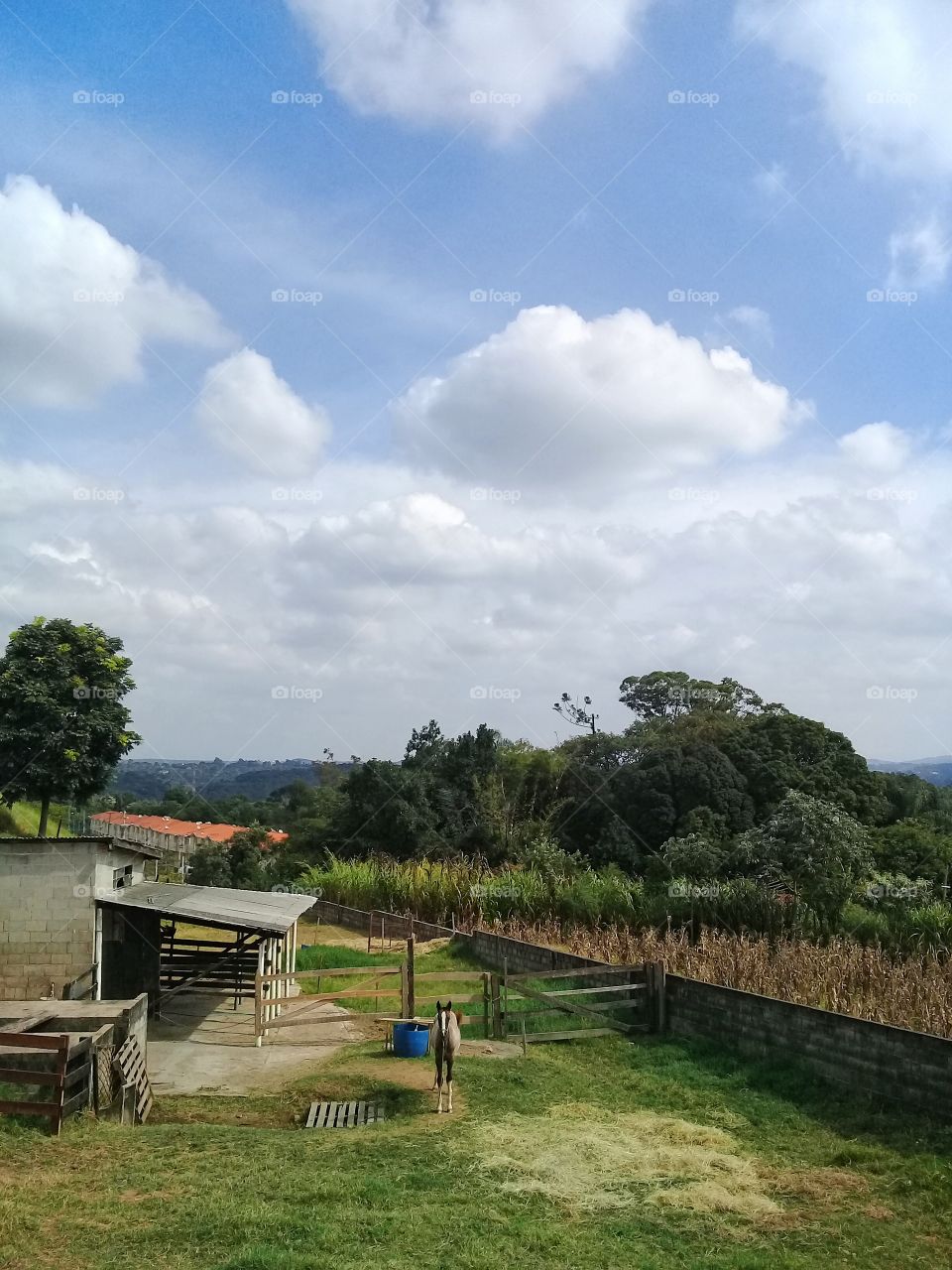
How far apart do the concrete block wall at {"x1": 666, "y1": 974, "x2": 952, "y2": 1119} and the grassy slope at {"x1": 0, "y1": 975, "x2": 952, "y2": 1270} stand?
409 millimetres

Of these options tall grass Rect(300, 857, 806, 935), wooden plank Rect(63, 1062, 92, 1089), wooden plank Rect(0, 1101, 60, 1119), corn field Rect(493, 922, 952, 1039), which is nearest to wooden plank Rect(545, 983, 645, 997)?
corn field Rect(493, 922, 952, 1039)

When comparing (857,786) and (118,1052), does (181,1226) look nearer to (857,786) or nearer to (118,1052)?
(118,1052)

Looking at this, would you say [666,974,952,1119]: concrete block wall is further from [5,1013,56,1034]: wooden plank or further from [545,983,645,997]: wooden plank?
[5,1013,56,1034]: wooden plank

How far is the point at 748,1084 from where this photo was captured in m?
12.0

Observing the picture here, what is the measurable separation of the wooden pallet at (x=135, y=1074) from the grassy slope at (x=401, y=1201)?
0.21 m

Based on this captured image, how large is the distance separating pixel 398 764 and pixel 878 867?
69.0 feet

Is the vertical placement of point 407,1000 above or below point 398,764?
below

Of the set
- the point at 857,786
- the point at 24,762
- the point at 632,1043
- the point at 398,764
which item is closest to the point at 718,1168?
the point at 632,1043

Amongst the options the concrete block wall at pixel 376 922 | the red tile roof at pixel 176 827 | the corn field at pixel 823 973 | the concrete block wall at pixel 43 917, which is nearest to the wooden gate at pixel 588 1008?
the corn field at pixel 823 973

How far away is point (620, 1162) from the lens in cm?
898

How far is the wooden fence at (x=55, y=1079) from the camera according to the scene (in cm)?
942

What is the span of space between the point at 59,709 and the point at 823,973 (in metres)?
21.2

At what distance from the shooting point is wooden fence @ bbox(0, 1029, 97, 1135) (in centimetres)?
942

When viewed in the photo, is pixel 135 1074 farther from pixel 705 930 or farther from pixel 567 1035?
pixel 705 930
